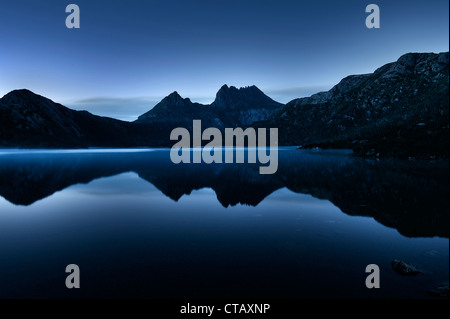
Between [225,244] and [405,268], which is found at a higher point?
[405,268]

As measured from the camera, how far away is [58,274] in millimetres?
15742

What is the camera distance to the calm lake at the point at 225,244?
556 inches

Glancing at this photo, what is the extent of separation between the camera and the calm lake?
556 inches

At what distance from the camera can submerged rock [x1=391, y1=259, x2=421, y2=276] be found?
595 inches

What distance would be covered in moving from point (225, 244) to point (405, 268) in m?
12.2

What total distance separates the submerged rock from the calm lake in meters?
0.42

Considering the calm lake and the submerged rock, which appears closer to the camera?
the calm lake

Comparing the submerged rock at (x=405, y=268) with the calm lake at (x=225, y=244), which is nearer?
the calm lake at (x=225, y=244)

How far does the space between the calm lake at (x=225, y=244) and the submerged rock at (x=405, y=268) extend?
Result: 0.42 metres

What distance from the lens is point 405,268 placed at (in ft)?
50.4

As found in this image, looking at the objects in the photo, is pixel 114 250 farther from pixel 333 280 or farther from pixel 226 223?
pixel 333 280

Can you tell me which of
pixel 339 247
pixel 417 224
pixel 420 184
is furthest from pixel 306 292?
pixel 420 184

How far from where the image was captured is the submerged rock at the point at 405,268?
49.5ft

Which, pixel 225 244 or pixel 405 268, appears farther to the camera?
pixel 225 244
